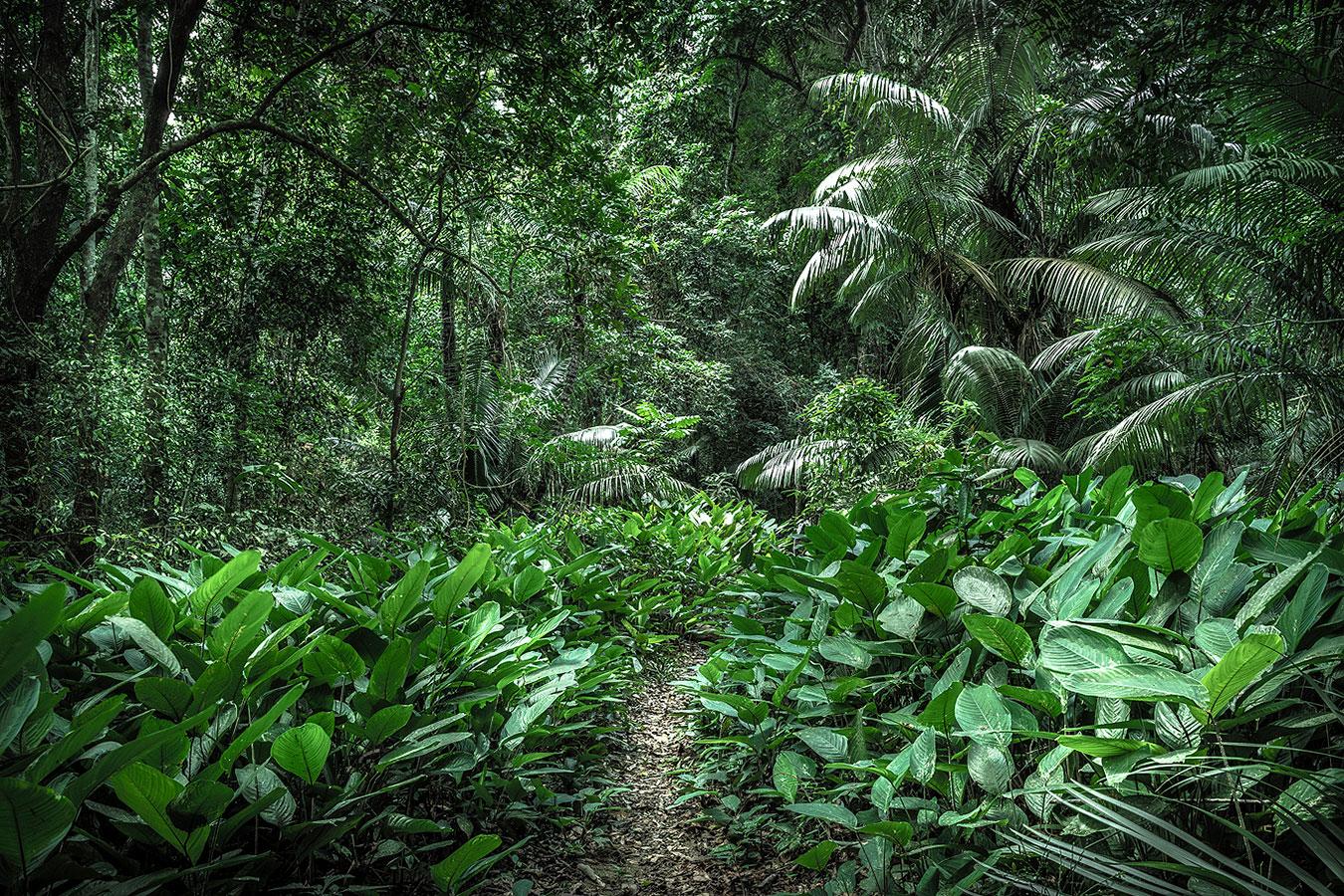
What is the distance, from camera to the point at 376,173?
5.17 meters

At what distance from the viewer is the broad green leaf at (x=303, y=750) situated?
5.63 feet

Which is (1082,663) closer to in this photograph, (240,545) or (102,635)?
(102,635)

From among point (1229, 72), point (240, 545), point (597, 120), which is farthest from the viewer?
point (597, 120)

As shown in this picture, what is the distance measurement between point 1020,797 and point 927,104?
1095 cm

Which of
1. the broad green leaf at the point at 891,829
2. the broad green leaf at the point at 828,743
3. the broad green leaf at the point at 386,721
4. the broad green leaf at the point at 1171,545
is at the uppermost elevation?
the broad green leaf at the point at 1171,545

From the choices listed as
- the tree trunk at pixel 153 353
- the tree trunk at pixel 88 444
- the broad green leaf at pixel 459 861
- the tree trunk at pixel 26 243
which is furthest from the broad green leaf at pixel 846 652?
the tree trunk at pixel 153 353

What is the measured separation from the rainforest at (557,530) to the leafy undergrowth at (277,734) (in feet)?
0.05

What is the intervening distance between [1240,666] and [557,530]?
5323 mm

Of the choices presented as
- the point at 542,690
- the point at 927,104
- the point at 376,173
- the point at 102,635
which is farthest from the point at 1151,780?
the point at 927,104

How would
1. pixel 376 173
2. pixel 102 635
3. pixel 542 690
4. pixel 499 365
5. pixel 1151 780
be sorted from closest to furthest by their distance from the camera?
pixel 1151 780 < pixel 102 635 < pixel 542 690 < pixel 376 173 < pixel 499 365

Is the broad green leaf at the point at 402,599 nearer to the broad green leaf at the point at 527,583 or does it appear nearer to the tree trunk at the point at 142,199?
the broad green leaf at the point at 527,583

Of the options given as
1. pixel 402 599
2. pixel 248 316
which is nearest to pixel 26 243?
pixel 248 316

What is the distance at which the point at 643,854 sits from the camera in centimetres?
264

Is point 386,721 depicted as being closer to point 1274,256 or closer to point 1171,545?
point 1171,545
